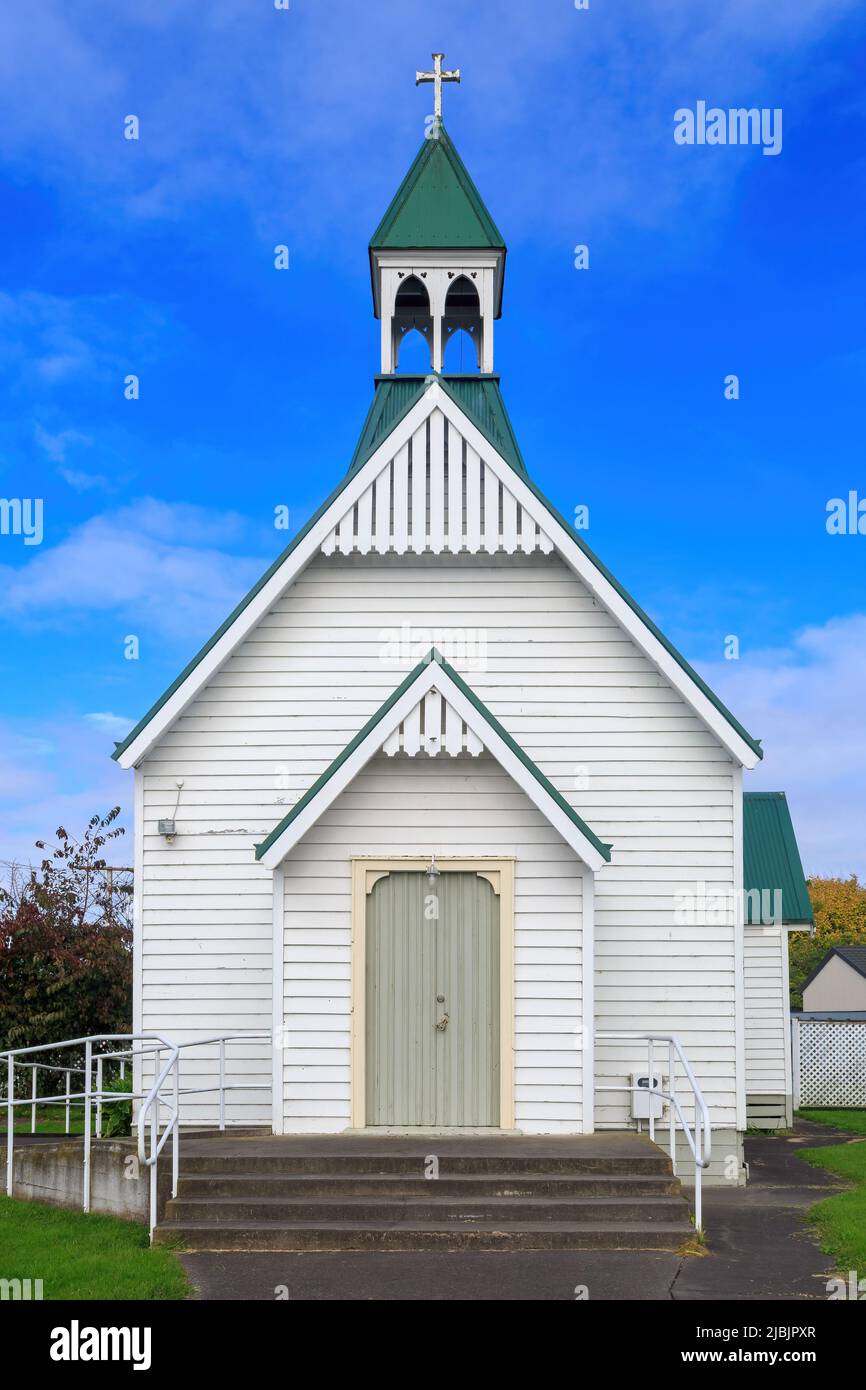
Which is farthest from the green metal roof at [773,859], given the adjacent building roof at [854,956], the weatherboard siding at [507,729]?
the adjacent building roof at [854,956]

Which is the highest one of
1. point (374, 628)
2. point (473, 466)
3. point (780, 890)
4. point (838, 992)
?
point (473, 466)

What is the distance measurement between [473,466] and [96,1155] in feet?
26.2

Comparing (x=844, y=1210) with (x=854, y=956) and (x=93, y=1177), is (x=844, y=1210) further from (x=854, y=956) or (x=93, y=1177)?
A: (x=854, y=956)

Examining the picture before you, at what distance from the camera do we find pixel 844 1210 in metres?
12.0

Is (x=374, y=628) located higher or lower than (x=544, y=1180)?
higher

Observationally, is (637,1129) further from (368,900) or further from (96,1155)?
(96,1155)

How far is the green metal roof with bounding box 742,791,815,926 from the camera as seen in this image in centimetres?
2227

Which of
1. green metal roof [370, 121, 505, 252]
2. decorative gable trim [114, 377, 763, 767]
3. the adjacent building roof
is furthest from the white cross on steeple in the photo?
the adjacent building roof

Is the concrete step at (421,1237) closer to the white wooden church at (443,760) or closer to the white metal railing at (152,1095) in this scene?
the white metal railing at (152,1095)

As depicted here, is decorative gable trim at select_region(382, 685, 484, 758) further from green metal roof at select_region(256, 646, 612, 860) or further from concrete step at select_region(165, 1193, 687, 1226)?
concrete step at select_region(165, 1193, 687, 1226)

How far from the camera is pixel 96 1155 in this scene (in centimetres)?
1209

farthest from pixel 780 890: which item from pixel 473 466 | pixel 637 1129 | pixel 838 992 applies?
pixel 838 992
